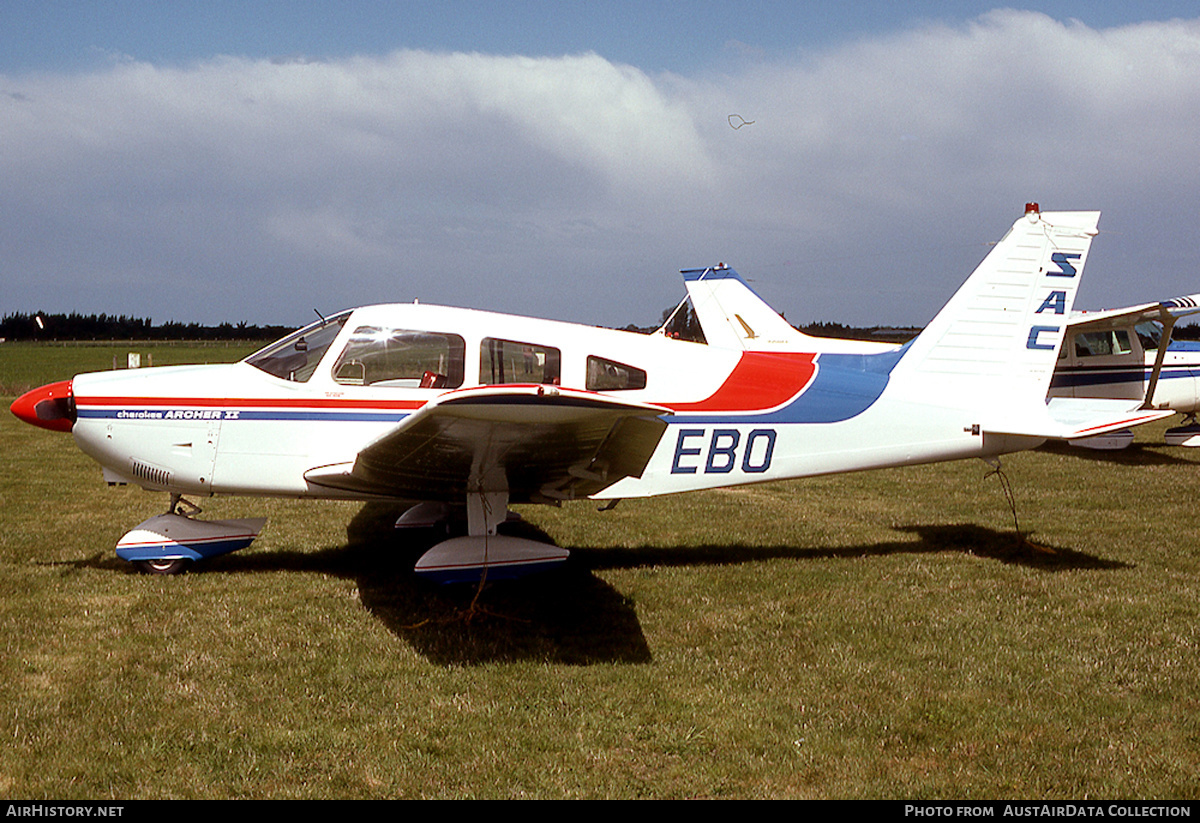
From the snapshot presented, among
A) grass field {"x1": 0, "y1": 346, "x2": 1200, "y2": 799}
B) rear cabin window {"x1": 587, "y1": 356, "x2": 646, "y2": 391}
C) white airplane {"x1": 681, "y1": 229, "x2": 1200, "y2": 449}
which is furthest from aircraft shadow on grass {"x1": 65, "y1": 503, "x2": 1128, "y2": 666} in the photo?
white airplane {"x1": 681, "y1": 229, "x2": 1200, "y2": 449}

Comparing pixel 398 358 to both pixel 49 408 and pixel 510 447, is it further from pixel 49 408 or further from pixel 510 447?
pixel 49 408

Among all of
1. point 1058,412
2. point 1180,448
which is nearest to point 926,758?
point 1058,412

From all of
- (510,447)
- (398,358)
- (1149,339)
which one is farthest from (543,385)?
(1149,339)

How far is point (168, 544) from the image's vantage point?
627 centimetres

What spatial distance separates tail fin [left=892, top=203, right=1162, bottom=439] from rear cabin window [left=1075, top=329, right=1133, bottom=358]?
8.17m

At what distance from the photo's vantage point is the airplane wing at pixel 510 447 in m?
4.07

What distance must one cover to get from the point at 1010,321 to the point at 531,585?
4.45m

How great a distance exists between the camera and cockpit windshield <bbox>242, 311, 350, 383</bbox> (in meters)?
6.13

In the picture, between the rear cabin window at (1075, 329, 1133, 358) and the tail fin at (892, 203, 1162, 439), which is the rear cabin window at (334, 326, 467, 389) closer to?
the tail fin at (892, 203, 1162, 439)

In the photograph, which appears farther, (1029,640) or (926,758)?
(1029,640)

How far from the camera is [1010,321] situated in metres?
6.98

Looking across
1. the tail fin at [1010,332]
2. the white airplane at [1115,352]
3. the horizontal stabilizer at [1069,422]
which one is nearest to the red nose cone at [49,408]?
the tail fin at [1010,332]
